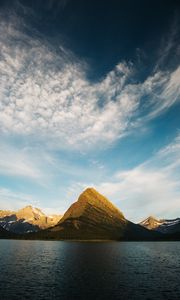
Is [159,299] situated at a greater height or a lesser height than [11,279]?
lesser

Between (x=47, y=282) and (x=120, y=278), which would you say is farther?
(x=120, y=278)

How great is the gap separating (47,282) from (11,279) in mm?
10275

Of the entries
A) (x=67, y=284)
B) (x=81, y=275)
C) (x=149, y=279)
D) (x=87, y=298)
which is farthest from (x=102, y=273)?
(x=87, y=298)

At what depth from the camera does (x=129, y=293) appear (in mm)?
64000

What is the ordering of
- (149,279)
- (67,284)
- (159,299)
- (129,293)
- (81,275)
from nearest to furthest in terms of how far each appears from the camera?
(159,299) → (129,293) → (67,284) → (149,279) → (81,275)

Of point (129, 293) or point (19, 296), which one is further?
Result: point (129, 293)

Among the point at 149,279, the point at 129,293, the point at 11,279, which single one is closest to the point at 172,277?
the point at 149,279

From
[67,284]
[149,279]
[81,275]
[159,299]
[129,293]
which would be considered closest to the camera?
[159,299]

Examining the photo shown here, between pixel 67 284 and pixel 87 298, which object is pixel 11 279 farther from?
pixel 87 298

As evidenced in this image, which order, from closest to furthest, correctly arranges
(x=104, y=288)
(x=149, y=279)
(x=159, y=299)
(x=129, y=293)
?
(x=159, y=299)
(x=129, y=293)
(x=104, y=288)
(x=149, y=279)

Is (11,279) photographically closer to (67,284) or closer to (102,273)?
(67,284)

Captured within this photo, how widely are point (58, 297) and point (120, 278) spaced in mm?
29374

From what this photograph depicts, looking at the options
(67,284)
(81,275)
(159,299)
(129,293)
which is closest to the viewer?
(159,299)

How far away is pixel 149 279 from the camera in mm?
83062
